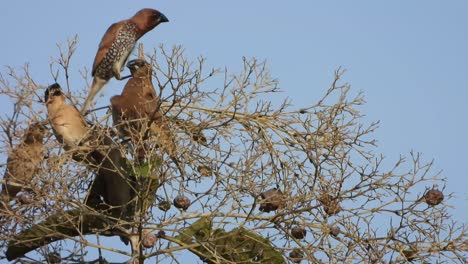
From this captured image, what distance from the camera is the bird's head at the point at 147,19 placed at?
6.84m

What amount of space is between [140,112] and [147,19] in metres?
2.61

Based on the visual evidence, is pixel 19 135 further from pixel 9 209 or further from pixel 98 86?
pixel 98 86

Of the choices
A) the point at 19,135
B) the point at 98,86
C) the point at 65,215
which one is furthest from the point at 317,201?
the point at 98,86

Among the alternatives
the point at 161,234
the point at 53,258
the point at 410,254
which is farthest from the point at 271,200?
the point at 53,258

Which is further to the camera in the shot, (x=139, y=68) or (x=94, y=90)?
(x=94, y=90)

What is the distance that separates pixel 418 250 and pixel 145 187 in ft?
4.76

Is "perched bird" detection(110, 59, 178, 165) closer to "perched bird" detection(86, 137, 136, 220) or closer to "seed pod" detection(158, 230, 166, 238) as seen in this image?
"perched bird" detection(86, 137, 136, 220)

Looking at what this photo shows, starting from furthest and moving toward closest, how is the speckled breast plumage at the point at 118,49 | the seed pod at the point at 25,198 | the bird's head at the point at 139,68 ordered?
the speckled breast plumage at the point at 118,49
the bird's head at the point at 139,68
the seed pod at the point at 25,198

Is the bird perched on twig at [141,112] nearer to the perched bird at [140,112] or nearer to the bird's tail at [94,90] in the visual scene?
the perched bird at [140,112]

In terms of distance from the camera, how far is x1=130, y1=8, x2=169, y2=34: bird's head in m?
6.84

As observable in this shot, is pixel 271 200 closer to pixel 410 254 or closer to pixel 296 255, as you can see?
pixel 296 255

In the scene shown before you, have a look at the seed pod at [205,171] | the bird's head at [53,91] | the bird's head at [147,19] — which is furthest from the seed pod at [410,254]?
the bird's head at [147,19]

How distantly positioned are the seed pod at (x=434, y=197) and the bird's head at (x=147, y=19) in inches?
127

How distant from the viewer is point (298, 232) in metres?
4.29
